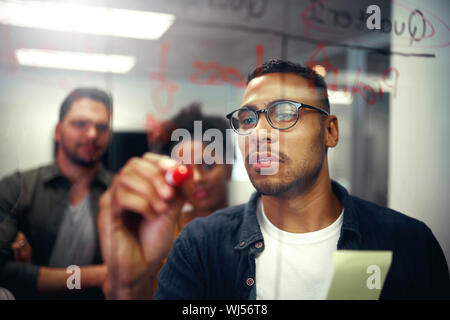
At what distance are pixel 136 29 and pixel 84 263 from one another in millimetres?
938

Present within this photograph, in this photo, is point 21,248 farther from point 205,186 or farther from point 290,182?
point 290,182

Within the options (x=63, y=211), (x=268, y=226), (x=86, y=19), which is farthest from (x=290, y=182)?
(x=86, y=19)

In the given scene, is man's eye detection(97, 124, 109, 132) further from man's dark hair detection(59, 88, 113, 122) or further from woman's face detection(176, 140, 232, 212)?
woman's face detection(176, 140, 232, 212)

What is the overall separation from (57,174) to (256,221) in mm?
801

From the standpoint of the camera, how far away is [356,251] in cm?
162

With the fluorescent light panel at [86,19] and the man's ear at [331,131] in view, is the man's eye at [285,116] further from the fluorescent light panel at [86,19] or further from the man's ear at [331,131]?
the fluorescent light panel at [86,19]

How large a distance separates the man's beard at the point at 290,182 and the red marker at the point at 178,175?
10.0 inches

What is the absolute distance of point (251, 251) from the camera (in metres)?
1.59

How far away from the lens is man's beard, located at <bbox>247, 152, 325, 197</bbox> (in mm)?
1590

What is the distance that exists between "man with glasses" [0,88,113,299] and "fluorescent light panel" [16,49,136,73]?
0.10m

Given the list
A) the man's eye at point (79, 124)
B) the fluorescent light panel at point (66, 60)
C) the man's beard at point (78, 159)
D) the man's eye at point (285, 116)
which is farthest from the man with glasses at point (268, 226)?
the fluorescent light panel at point (66, 60)

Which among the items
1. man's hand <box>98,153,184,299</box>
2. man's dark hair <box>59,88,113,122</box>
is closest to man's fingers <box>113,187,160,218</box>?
man's hand <box>98,153,184,299</box>

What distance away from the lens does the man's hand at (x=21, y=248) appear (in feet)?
5.24
